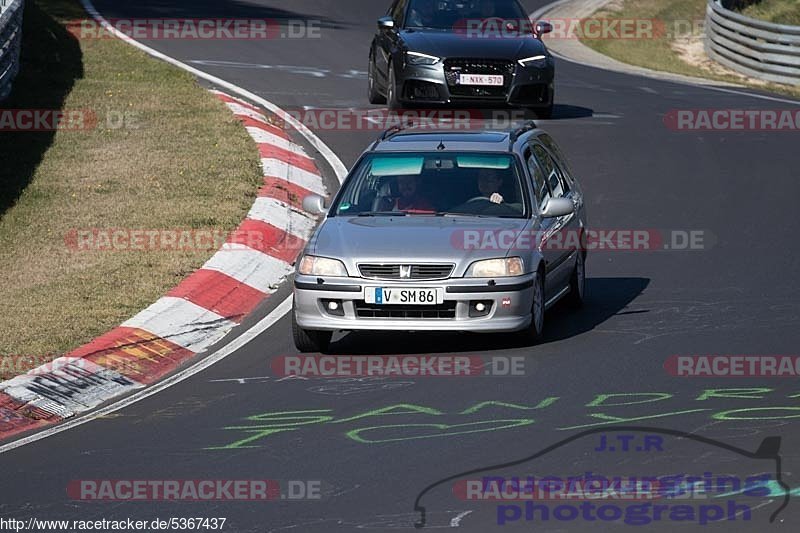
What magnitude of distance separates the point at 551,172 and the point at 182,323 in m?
3.12

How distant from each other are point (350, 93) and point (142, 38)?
6.23m

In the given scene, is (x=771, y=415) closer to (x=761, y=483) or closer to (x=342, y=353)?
(x=761, y=483)

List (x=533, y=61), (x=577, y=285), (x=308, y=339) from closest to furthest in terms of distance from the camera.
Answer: (x=308, y=339), (x=577, y=285), (x=533, y=61)

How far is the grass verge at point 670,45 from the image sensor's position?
97.8 ft

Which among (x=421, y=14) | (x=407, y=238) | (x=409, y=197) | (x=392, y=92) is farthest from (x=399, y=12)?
(x=407, y=238)

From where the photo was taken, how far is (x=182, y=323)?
1183cm

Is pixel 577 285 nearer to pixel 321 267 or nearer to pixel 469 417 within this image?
pixel 321 267

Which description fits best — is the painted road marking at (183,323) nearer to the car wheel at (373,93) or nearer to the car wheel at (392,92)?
the car wheel at (392,92)

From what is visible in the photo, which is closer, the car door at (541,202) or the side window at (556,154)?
the car door at (541,202)

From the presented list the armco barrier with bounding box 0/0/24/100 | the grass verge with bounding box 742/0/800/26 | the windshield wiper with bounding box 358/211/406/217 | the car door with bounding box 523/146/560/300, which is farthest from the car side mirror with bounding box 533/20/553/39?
the grass verge with bounding box 742/0/800/26

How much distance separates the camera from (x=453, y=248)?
1073cm

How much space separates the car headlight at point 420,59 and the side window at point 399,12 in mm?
1203

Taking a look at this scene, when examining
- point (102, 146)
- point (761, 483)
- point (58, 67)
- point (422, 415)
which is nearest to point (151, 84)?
point (58, 67)

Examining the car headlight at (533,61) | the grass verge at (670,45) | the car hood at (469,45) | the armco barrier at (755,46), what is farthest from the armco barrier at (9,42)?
the armco barrier at (755,46)
